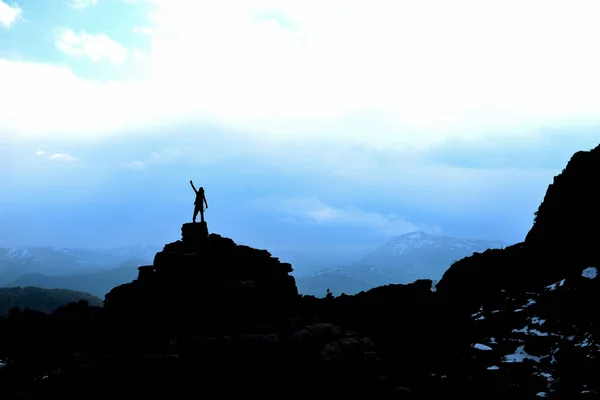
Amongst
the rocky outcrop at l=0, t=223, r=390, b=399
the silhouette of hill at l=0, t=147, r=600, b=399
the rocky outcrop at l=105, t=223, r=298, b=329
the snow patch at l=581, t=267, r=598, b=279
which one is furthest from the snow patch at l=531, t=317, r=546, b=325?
the rocky outcrop at l=105, t=223, r=298, b=329

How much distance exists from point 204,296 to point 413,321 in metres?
31.2

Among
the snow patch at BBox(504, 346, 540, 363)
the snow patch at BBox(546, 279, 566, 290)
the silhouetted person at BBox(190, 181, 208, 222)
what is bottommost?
the snow patch at BBox(504, 346, 540, 363)

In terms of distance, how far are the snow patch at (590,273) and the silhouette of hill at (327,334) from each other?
133 millimetres

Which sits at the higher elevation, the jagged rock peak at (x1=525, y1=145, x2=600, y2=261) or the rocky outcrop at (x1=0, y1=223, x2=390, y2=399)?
the jagged rock peak at (x1=525, y1=145, x2=600, y2=261)

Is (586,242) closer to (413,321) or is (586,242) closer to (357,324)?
(413,321)

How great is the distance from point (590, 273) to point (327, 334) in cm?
3652

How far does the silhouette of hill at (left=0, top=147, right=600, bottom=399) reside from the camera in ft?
111

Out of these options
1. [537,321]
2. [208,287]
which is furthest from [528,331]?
[208,287]

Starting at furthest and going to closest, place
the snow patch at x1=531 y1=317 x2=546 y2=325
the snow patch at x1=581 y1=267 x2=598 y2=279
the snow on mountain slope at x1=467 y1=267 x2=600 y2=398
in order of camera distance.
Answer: the snow patch at x1=581 y1=267 x2=598 y2=279
the snow patch at x1=531 y1=317 x2=546 y2=325
the snow on mountain slope at x1=467 y1=267 x2=600 y2=398

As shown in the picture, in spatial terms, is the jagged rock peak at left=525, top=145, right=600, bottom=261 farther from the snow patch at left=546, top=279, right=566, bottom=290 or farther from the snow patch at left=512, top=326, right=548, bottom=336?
the snow patch at left=512, top=326, right=548, bottom=336

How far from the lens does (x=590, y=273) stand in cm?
5366


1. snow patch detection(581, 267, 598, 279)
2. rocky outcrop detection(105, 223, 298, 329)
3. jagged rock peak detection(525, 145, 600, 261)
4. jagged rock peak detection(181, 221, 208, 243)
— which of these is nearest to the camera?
rocky outcrop detection(105, 223, 298, 329)

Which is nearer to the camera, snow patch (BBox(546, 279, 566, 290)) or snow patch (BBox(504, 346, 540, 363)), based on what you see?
snow patch (BBox(504, 346, 540, 363))

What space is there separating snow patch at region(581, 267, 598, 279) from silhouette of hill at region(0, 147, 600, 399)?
133 millimetres
